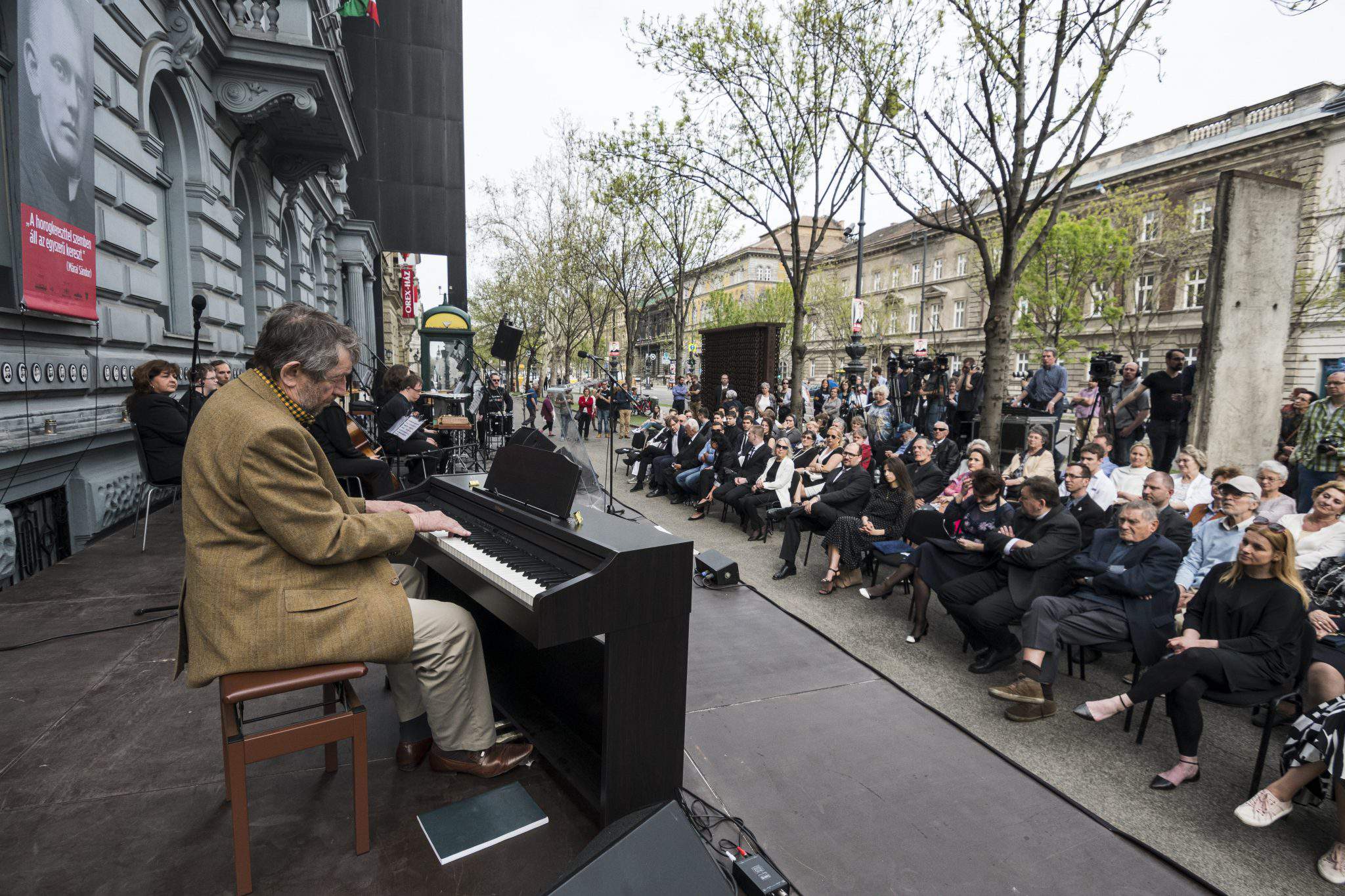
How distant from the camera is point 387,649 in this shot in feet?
7.66

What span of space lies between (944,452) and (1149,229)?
25.3 meters

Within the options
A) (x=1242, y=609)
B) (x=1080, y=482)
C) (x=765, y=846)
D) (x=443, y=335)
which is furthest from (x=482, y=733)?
(x=443, y=335)

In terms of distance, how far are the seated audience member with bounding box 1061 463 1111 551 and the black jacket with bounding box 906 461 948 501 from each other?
5.44 feet

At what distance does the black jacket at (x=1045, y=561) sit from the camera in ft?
14.4

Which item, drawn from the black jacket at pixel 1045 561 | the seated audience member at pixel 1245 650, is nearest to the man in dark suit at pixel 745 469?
the black jacket at pixel 1045 561

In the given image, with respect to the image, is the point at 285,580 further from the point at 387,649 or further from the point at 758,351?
the point at 758,351

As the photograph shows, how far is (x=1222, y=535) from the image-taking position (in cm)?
443

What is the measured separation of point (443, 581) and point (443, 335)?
14.0 meters

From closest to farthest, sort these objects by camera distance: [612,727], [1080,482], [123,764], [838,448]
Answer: [612,727] → [123,764] → [1080,482] → [838,448]

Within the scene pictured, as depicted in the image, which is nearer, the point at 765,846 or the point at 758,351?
the point at 765,846

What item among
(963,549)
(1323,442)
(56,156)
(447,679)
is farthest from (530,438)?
(1323,442)

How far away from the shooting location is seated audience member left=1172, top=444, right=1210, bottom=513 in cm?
587

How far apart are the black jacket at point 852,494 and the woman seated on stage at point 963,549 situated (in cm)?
138

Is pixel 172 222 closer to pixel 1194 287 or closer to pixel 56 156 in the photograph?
pixel 56 156
